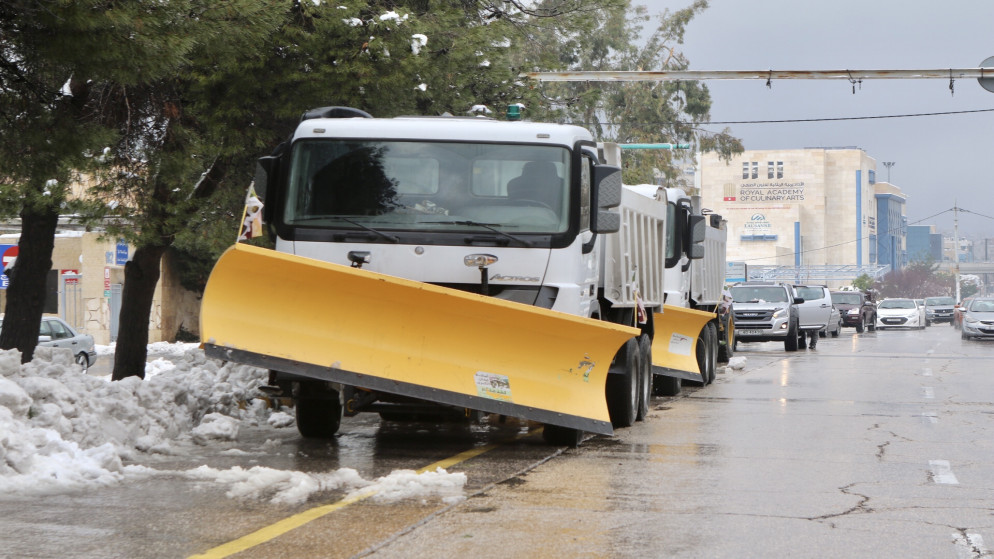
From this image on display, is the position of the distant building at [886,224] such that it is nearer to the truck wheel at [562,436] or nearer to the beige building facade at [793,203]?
the beige building facade at [793,203]

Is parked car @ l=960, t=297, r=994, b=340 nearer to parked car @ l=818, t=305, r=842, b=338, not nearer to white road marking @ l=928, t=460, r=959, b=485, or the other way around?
parked car @ l=818, t=305, r=842, b=338

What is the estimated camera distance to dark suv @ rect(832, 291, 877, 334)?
51.4 meters

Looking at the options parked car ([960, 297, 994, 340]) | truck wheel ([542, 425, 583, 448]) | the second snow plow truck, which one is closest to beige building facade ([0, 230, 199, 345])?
parked car ([960, 297, 994, 340])

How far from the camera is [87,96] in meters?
12.8

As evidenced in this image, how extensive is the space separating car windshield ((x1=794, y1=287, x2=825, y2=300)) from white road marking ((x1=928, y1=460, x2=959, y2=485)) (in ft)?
96.1

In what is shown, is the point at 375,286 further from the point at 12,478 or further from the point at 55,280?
the point at 55,280

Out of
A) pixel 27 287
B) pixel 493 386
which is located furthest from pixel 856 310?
pixel 493 386

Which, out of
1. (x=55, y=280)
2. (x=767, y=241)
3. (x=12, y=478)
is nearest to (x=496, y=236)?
(x=12, y=478)

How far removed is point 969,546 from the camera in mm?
6586

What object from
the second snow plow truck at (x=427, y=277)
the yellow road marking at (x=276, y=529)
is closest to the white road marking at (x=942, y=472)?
the second snow plow truck at (x=427, y=277)

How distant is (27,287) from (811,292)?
29558 mm

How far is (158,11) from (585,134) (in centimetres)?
359

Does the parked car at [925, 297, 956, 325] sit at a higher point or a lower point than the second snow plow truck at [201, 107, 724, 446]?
lower

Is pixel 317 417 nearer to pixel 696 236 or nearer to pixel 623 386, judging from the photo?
pixel 623 386
